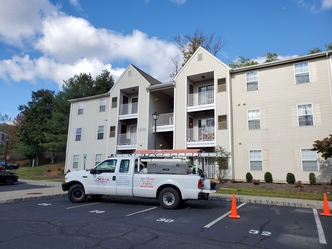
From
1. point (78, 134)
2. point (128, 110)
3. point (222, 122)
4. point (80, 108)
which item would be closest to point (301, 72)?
point (222, 122)

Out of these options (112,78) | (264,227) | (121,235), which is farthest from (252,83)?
(112,78)

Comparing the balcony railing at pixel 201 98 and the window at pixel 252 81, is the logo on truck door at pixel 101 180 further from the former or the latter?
the window at pixel 252 81

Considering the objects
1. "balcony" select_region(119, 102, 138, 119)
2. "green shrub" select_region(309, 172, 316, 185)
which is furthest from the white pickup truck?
"balcony" select_region(119, 102, 138, 119)

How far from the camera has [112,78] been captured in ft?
139

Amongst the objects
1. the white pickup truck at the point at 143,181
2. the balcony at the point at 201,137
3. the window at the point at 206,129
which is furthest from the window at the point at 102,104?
the white pickup truck at the point at 143,181

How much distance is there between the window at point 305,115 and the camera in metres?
17.1

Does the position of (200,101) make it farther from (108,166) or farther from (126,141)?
(108,166)

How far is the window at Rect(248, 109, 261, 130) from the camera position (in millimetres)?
18875

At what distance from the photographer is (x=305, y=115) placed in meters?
17.3

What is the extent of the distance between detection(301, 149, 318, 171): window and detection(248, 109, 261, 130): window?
11.7ft

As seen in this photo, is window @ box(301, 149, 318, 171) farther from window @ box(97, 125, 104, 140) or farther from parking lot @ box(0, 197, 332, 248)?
window @ box(97, 125, 104, 140)

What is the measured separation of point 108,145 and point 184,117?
8976 millimetres

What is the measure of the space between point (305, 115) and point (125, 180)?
1411 cm

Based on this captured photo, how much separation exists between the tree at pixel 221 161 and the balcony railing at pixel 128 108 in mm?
10022
